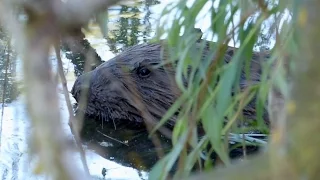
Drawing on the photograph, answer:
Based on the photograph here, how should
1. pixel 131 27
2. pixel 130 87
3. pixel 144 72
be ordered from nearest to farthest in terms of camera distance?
1. pixel 130 87
2. pixel 144 72
3. pixel 131 27

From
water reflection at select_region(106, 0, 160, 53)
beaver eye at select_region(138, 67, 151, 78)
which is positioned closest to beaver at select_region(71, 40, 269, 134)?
beaver eye at select_region(138, 67, 151, 78)

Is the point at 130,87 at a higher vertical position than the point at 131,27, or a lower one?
lower

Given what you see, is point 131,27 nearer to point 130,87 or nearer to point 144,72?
point 144,72

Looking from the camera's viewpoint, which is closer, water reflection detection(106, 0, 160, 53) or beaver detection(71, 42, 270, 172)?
beaver detection(71, 42, 270, 172)

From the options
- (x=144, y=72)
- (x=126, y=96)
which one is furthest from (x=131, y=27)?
(x=126, y=96)

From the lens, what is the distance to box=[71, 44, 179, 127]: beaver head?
9.29ft

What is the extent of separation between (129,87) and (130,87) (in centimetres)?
3

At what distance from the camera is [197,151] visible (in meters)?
1.47

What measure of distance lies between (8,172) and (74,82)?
2.35 ft

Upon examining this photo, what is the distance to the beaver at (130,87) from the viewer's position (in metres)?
2.82

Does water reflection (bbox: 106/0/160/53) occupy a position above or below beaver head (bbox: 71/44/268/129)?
above

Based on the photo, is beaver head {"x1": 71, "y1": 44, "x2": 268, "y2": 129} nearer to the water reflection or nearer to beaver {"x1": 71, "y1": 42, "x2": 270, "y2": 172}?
beaver {"x1": 71, "y1": 42, "x2": 270, "y2": 172}

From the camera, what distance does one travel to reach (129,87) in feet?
9.24

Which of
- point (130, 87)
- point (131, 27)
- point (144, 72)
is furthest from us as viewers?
point (131, 27)
